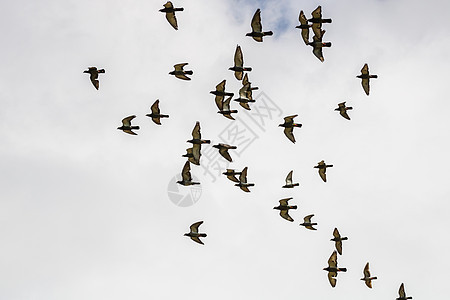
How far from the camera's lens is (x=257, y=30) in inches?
3553

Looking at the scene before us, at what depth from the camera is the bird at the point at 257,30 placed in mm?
89812

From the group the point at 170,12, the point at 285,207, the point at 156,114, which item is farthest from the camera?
the point at 285,207

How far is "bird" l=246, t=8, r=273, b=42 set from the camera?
295 feet

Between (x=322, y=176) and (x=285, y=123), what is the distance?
6.36m

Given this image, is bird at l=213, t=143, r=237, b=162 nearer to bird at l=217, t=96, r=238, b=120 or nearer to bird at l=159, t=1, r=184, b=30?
bird at l=217, t=96, r=238, b=120

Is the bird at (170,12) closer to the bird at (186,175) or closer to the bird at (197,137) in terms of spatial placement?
the bird at (197,137)

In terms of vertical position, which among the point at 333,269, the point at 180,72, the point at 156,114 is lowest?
→ the point at 333,269

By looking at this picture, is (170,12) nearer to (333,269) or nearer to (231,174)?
(231,174)

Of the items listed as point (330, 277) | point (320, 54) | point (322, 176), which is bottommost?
point (330, 277)

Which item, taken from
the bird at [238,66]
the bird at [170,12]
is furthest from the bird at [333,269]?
the bird at [170,12]

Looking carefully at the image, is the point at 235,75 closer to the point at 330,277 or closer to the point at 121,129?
the point at 121,129

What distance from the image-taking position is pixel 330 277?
97.6 m

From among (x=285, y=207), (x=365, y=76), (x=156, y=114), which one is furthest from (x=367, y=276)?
(x=156, y=114)

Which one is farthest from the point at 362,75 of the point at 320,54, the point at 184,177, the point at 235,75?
the point at 184,177
